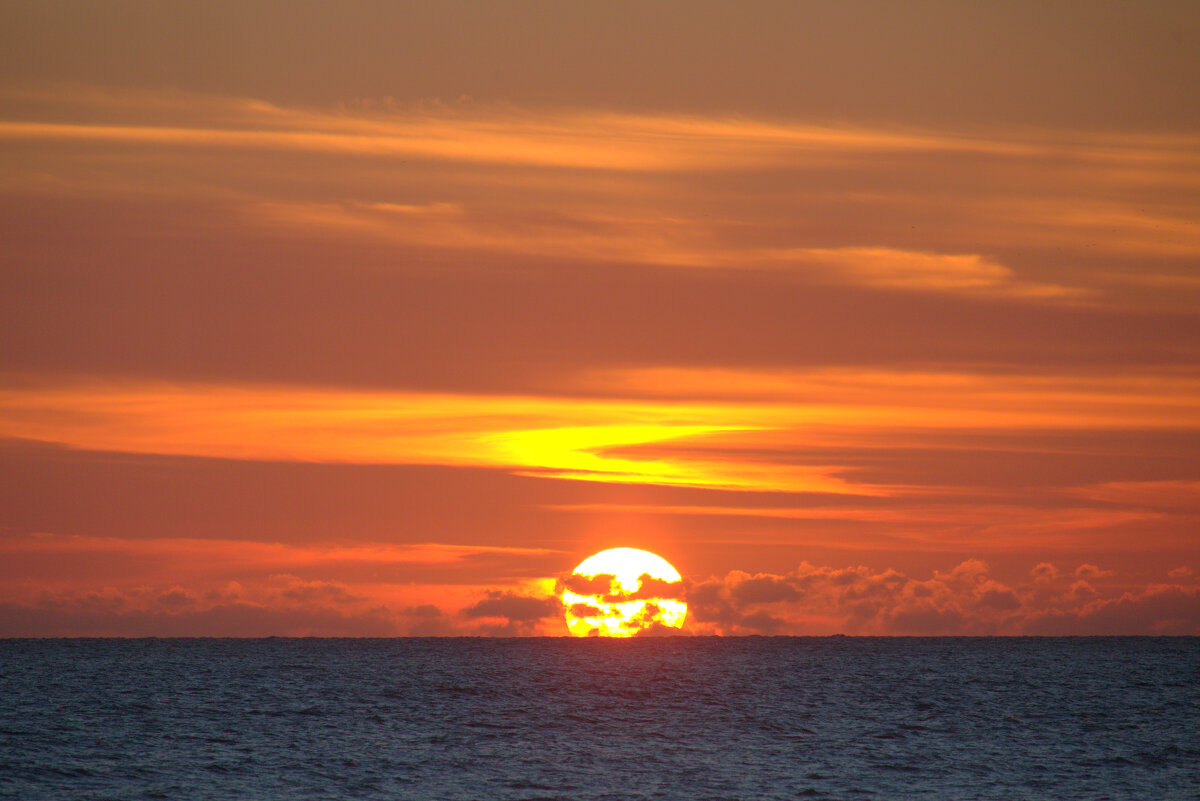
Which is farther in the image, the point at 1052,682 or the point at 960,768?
the point at 1052,682

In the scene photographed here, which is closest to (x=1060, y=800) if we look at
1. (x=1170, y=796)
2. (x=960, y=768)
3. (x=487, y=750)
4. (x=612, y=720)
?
(x=1170, y=796)

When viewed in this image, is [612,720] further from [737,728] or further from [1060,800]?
[1060,800]

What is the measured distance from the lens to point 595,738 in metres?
87.9

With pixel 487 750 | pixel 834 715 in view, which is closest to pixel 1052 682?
pixel 834 715

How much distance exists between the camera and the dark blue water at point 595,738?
220 ft

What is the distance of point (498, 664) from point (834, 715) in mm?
95883

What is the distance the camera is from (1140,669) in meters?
186

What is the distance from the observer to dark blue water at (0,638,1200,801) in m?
66.9

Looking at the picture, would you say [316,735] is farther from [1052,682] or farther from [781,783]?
[1052,682]

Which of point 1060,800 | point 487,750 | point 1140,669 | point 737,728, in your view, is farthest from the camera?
point 1140,669

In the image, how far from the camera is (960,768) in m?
75.4

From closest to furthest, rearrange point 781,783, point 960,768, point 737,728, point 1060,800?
point 1060,800
point 781,783
point 960,768
point 737,728

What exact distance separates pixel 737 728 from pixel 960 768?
2316 centimetres

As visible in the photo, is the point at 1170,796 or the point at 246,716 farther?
the point at 246,716
